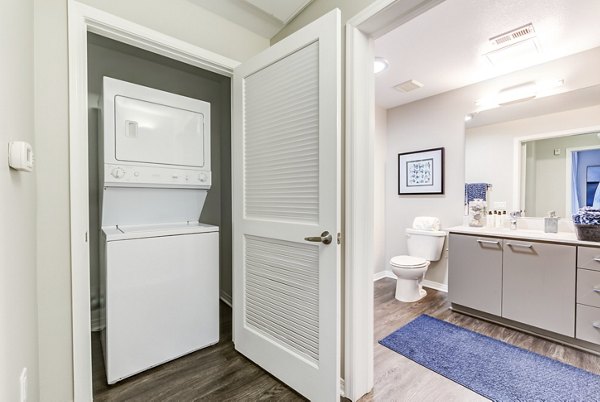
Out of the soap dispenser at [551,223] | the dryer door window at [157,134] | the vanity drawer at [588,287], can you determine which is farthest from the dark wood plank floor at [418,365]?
the dryer door window at [157,134]

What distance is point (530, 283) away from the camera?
2180mm

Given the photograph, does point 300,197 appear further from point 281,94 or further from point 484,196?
point 484,196

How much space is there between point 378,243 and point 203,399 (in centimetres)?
278

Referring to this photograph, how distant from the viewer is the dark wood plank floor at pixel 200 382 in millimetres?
1547

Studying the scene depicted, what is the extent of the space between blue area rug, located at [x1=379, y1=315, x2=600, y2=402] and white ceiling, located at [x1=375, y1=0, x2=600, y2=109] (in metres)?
2.32

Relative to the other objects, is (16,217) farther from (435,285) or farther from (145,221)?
(435,285)

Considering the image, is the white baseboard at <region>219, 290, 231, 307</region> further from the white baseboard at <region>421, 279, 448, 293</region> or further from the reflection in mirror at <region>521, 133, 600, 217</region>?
the reflection in mirror at <region>521, 133, 600, 217</region>

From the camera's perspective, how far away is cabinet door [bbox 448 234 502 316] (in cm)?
236

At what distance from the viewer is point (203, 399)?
60.1 inches

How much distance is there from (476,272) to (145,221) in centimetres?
288

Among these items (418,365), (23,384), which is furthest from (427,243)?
(23,384)

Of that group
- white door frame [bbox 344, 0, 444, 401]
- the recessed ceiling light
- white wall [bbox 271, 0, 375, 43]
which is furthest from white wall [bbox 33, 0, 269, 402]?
the recessed ceiling light

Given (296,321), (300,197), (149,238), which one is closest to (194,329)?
(149,238)

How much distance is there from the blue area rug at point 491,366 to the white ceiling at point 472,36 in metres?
2.32
